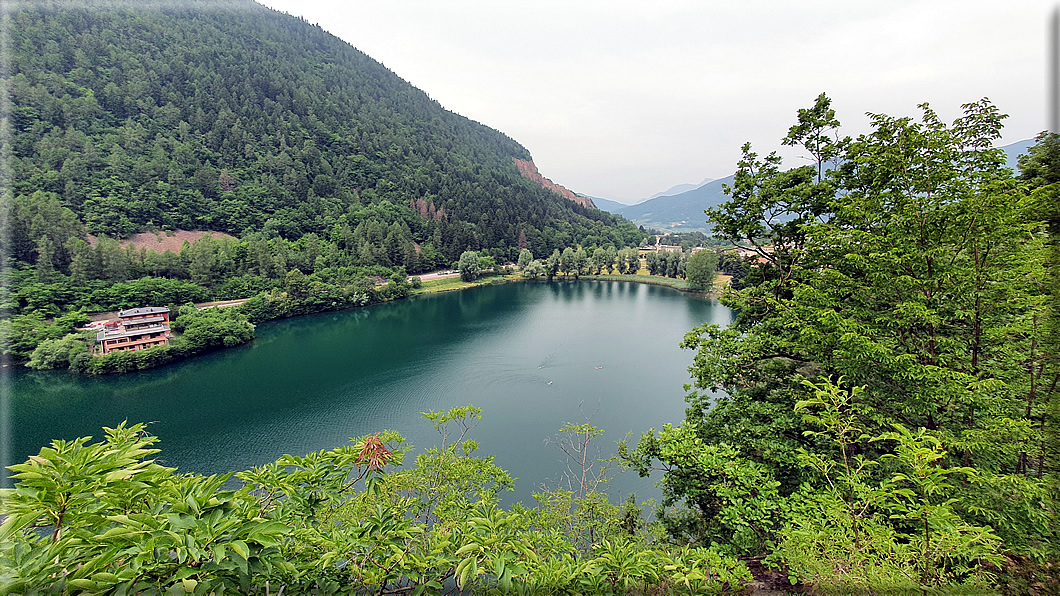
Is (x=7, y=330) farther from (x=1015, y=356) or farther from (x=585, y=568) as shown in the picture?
(x=1015, y=356)

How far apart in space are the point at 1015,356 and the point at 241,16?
387ft

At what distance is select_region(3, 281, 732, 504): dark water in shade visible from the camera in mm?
13156

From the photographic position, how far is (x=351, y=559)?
180cm

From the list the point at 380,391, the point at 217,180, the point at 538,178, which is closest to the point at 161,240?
the point at 217,180

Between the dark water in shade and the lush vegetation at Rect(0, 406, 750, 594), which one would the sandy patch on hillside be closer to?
the dark water in shade

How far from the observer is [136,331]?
20.4 m

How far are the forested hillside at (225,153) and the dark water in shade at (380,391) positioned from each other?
15.6 metres

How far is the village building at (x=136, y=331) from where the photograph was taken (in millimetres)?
19312

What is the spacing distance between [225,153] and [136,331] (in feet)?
128

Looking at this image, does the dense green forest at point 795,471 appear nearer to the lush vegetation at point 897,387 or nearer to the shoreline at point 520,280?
the lush vegetation at point 897,387

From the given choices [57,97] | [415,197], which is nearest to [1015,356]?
[415,197]

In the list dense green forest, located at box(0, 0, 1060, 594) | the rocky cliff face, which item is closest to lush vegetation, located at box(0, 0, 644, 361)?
dense green forest, located at box(0, 0, 1060, 594)

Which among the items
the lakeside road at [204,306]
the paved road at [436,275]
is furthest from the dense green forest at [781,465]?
the paved road at [436,275]

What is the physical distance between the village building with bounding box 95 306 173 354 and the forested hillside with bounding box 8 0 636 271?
912cm
